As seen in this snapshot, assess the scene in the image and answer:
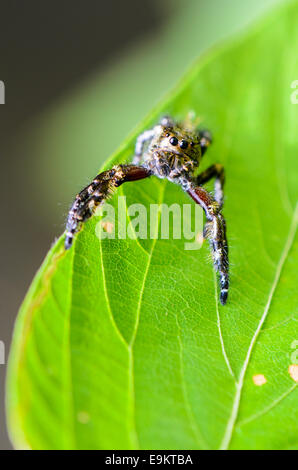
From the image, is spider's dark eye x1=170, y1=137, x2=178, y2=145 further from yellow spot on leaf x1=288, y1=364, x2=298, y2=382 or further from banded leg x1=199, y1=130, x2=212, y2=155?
yellow spot on leaf x1=288, y1=364, x2=298, y2=382

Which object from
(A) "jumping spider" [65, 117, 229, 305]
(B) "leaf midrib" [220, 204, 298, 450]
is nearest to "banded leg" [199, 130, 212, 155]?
(A) "jumping spider" [65, 117, 229, 305]

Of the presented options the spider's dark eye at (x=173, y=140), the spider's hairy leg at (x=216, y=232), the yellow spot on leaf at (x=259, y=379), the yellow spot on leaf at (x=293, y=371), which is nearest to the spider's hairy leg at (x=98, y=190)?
the spider's hairy leg at (x=216, y=232)

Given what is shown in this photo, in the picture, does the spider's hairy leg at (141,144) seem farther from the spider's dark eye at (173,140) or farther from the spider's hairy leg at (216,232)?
the spider's hairy leg at (216,232)

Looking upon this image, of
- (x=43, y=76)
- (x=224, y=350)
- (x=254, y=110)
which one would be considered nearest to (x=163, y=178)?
(x=254, y=110)

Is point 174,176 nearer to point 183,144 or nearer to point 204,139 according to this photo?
point 183,144

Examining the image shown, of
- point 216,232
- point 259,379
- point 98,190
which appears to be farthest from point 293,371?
point 98,190

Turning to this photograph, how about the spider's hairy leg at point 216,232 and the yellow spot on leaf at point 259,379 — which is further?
the spider's hairy leg at point 216,232

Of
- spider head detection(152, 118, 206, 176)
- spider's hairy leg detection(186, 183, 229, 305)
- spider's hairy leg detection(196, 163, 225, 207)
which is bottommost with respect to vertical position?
spider's hairy leg detection(186, 183, 229, 305)
